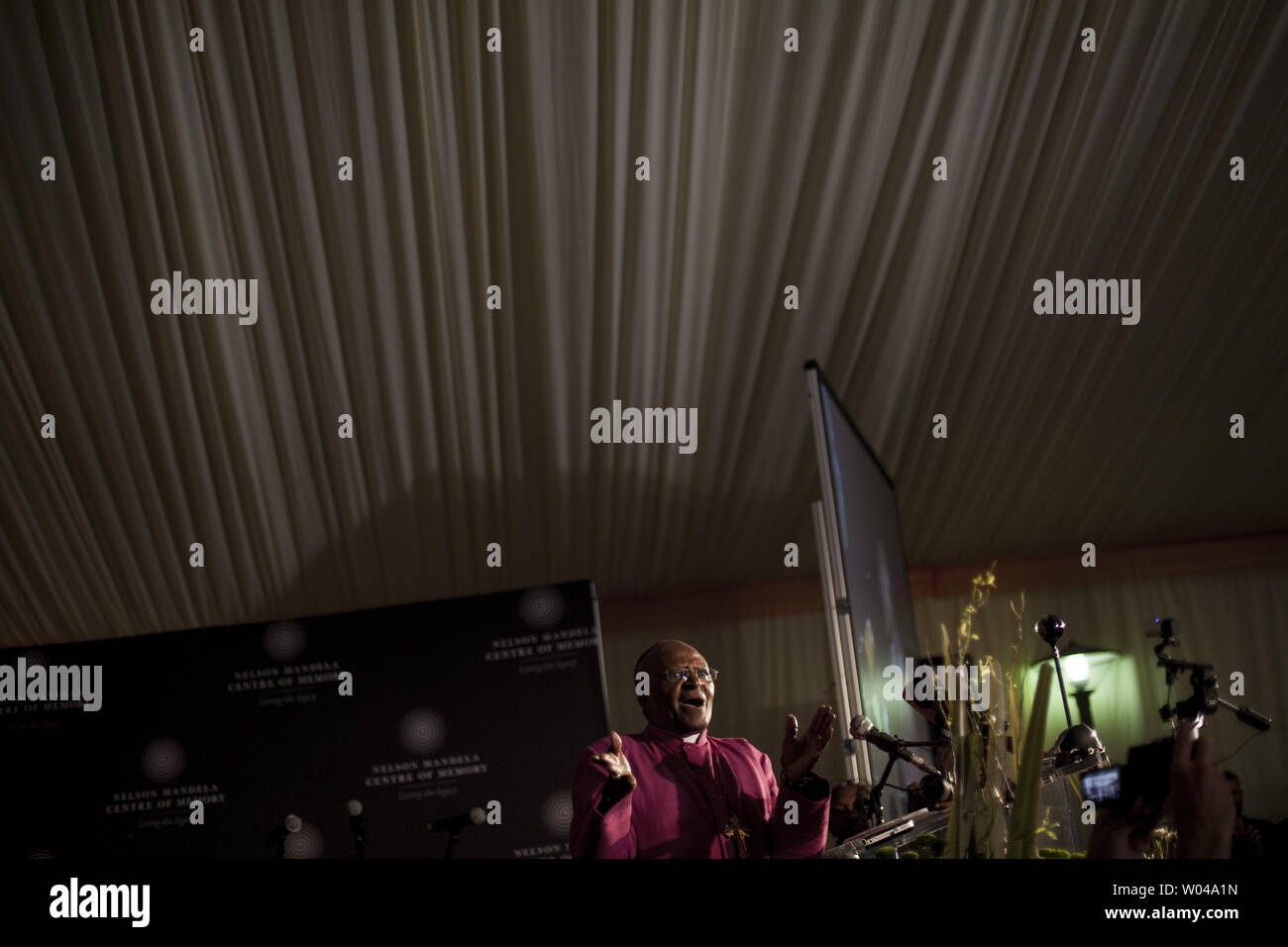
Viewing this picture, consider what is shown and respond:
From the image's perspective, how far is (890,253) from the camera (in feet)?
13.5

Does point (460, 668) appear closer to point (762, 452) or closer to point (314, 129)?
point (762, 452)

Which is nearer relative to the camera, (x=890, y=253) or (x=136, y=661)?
(x=890, y=253)

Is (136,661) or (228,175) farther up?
(228,175)

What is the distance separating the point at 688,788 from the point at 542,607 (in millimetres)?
3343

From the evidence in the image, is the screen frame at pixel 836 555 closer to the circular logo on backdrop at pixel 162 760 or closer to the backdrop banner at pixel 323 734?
the backdrop banner at pixel 323 734

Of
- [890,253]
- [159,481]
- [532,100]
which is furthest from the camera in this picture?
[159,481]

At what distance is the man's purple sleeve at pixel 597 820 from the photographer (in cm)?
147

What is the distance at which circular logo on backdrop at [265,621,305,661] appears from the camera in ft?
17.3

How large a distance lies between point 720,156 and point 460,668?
2871mm

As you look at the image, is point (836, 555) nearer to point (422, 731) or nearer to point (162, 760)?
point (422, 731)

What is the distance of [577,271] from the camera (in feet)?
13.3

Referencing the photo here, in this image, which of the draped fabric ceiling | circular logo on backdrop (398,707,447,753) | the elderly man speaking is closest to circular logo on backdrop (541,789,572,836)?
circular logo on backdrop (398,707,447,753)

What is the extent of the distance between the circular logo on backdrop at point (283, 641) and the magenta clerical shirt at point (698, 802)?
12.3ft

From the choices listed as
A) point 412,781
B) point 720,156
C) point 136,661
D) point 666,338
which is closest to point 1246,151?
point 720,156
